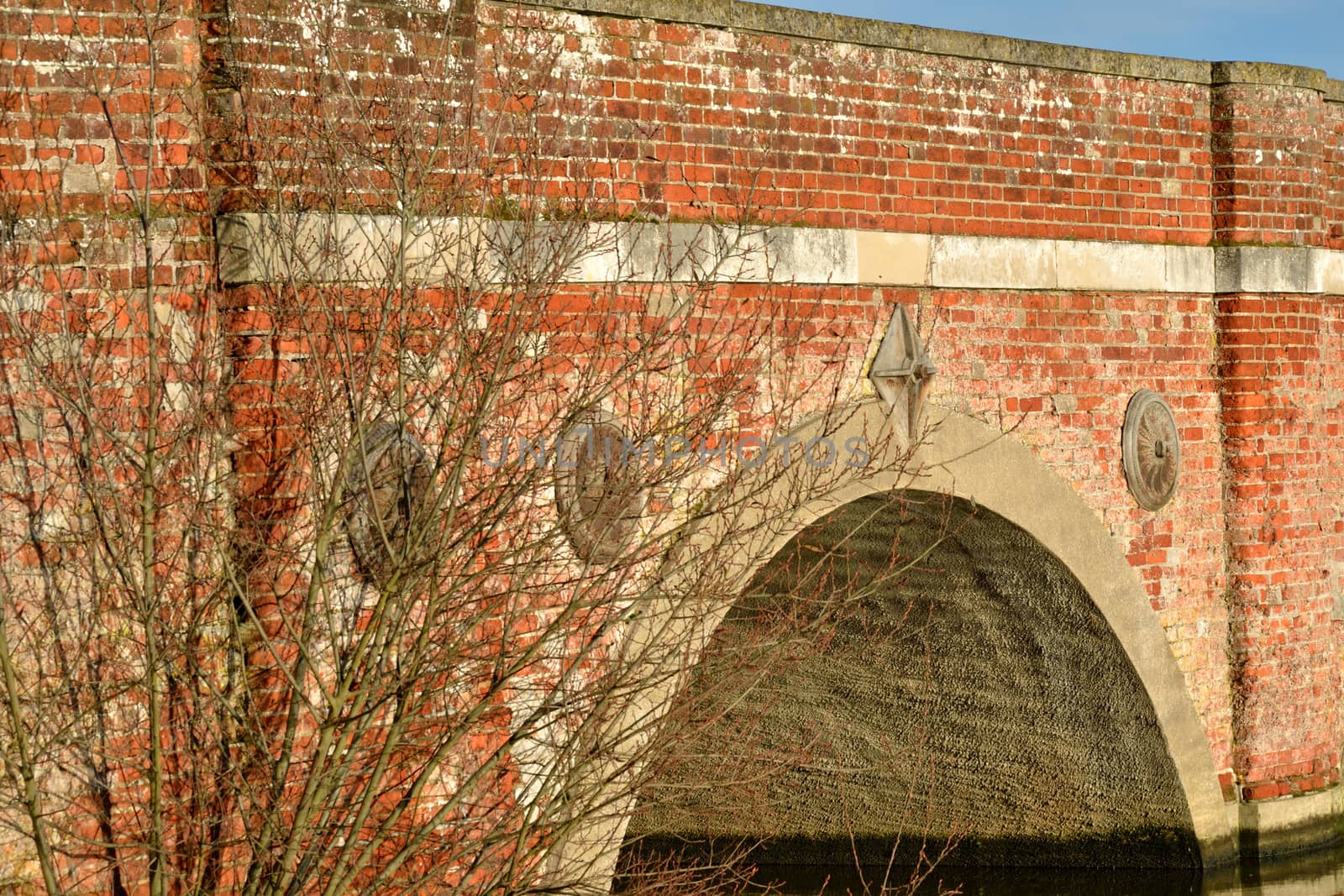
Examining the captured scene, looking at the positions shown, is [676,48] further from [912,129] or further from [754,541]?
[754,541]

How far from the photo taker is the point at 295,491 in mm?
4703

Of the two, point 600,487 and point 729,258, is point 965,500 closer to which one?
point 729,258

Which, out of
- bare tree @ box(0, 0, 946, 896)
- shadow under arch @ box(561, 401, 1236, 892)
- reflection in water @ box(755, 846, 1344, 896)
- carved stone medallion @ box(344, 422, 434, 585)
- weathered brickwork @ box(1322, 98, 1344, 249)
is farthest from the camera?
weathered brickwork @ box(1322, 98, 1344, 249)

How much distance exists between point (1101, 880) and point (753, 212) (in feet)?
15.8

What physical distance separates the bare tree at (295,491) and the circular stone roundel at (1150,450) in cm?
290

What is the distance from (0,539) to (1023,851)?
670 cm

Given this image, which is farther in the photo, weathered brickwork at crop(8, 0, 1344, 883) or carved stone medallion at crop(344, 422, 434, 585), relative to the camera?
carved stone medallion at crop(344, 422, 434, 585)

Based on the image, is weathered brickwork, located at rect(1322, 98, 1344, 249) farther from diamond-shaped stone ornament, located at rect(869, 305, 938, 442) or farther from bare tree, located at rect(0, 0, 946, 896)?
bare tree, located at rect(0, 0, 946, 896)

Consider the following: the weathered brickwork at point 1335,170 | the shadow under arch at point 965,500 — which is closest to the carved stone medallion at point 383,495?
the shadow under arch at point 965,500

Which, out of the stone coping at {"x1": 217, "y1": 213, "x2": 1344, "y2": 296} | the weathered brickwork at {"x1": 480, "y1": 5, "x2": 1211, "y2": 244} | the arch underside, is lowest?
the arch underside

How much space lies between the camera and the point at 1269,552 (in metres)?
8.13

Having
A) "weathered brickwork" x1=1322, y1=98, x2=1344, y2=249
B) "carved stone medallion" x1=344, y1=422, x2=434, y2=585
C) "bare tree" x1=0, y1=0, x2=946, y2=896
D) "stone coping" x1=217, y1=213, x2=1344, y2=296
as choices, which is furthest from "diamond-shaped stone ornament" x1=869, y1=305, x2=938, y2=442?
"weathered brickwork" x1=1322, y1=98, x2=1344, y2=249

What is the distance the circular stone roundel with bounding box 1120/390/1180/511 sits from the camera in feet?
24.9

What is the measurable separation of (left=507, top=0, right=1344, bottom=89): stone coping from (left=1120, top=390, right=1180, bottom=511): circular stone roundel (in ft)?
4.86
